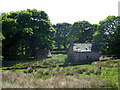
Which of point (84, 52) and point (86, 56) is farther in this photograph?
point (86, 56)

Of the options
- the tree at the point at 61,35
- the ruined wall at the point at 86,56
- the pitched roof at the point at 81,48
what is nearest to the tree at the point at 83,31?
the tree at the point at 61,35

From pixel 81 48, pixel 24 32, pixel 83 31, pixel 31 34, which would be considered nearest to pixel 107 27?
pixel 81 48

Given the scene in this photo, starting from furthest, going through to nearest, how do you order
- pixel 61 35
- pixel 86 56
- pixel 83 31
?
pixel 61 35 → pixel 83 31 → pixel 86 56

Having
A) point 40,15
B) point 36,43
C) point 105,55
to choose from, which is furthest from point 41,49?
point 105,55

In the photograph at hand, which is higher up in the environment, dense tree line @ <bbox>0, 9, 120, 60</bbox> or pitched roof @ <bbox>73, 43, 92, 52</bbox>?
dense tree line @ <bbox>0, 9, 120, 60</bbox>

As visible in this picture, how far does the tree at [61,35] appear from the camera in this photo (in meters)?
63.7

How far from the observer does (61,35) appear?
64.2m

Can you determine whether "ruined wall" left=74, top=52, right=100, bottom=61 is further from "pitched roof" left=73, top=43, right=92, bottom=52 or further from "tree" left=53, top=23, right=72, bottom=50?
"tree" left=53, top=23, right=72, bottom=50

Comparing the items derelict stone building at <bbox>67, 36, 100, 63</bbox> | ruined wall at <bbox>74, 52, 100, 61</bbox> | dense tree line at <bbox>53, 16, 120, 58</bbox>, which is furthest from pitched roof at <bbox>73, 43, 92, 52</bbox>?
dense tree line at <bbox>53, 16, 120, 58</bbox>

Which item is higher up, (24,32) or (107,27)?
(107,27)

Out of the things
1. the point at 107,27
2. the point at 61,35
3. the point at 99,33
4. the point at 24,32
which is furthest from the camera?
the point at 61,35

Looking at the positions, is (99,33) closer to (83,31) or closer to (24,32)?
(83,31)

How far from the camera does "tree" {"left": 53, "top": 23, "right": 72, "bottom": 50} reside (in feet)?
209

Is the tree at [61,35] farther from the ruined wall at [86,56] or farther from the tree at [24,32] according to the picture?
the ruined wall at [86,56]
